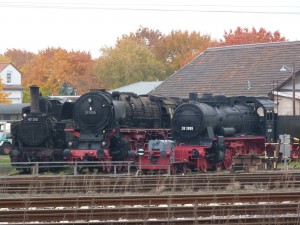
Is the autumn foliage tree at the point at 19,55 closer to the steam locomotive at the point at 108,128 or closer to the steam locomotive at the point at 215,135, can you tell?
the steam locomotive at the point at 215,135

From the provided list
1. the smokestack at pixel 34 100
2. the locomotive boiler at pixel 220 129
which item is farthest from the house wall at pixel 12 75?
the locomotive boiler at pixel 220 129

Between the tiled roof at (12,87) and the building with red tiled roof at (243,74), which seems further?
the tiled roof at (12,87)

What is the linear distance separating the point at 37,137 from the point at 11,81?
71.7 meters

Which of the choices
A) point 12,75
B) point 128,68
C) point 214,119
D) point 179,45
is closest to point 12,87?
point 12,75

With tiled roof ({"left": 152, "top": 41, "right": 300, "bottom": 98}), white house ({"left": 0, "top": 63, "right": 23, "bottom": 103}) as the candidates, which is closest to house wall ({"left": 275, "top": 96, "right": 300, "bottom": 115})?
tiled roof ({"left": 152, "top": 41, "right": 300, "bottom": 98})

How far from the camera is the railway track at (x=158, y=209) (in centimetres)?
1794

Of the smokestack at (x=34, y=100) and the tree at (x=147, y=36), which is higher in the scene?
the tree at (x=147, y=36)

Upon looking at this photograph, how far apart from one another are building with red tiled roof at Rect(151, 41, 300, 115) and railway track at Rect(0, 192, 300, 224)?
105 ft

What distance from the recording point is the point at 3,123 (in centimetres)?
5881

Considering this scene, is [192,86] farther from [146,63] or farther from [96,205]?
[146,63]

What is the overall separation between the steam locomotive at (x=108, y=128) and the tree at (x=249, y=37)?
2919 inches

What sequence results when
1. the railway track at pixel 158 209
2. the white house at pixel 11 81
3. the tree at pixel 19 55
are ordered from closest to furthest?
1. the railway track at pixel 158 209
2. the white house at pixel 11 81
3. the tree at pixel 19 55

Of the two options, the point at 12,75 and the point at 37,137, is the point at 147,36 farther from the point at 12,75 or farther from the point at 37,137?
the point at 37,137

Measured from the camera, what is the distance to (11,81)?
10869 centimetres
